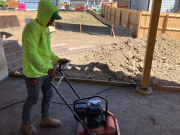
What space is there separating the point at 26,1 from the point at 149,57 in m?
52.5

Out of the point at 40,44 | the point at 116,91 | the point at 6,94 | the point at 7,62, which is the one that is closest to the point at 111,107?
the point at 116,91

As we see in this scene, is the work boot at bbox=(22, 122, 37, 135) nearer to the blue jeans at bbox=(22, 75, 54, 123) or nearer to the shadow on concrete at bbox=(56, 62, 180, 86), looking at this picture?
the blue jeans at bbox=(22, 75, 54, 123)

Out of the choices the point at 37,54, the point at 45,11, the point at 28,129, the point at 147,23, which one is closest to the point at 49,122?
the point at 28,129

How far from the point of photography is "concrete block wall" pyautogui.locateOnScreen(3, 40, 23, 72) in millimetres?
5047

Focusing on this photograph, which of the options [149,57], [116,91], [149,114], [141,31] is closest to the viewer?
[149,114]

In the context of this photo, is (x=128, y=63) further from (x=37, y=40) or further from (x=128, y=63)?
(x=37, y=40)

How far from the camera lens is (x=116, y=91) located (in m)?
4.37

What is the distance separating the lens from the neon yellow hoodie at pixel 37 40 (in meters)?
2.11

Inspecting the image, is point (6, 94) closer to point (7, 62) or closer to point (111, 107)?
point (7, 62)

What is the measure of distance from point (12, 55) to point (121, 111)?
3684mm

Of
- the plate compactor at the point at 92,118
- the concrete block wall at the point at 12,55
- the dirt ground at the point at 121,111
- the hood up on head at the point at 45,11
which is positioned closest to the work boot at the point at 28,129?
the dirt ground at the point at 121,111

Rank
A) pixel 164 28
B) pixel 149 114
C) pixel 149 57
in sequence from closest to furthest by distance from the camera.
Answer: pixel 149 114, pixel 149 57, pixel 164 28

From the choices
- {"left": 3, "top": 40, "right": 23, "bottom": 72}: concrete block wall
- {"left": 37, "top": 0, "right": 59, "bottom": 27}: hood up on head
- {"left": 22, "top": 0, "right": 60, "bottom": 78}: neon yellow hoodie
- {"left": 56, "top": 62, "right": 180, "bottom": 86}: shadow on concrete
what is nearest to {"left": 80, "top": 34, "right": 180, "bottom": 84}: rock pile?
{"left": 56, "top": 62, "right": 180, "bottom": 86}: shadow on concrete

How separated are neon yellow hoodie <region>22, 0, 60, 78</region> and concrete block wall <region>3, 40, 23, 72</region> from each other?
10.3ft
